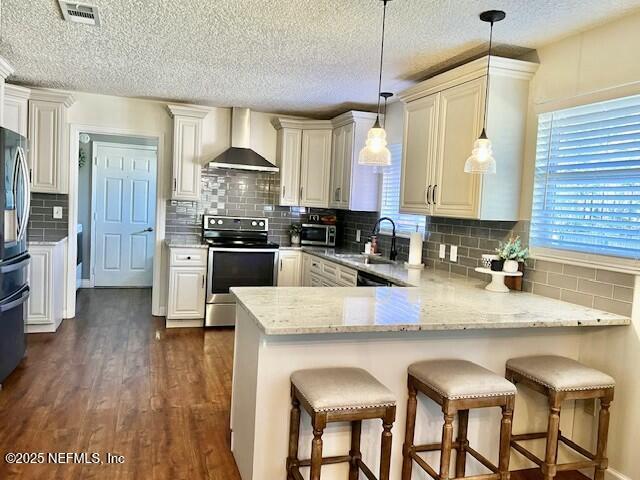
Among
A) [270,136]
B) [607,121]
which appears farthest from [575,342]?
[270,136]

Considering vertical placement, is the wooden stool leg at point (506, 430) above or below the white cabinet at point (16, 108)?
below

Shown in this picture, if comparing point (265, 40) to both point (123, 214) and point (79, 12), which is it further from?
point (123, 214)

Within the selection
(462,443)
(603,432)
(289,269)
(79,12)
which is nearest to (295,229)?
(289,269)

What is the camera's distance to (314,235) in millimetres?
5812

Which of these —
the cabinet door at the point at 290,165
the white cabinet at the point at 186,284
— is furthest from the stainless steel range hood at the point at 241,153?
the white cabinet at the point at 186,284

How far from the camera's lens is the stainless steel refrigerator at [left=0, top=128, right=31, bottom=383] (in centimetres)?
318

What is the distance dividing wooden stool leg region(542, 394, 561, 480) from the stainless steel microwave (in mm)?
3830

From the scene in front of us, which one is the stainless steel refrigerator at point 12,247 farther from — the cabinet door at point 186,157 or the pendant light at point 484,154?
the pendant light at point 484,154

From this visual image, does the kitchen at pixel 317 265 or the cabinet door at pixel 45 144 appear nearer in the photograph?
the kitchen at pixel 317 265

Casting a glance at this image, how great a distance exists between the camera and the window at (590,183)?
7.86ft

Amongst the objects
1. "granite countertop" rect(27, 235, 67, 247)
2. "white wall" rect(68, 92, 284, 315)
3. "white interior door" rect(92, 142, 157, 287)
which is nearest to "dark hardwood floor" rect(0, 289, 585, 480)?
"granite countertop" rect(27, 235, 67, 247)

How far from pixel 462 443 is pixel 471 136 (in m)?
1.79

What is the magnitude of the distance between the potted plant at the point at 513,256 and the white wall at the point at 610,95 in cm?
54

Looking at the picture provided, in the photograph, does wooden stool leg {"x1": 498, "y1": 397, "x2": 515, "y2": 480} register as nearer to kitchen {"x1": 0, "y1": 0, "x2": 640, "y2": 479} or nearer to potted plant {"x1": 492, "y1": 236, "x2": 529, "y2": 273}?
kitchen {"x1": 0, "y1": 0, "x2": 640, "y2": 479}
